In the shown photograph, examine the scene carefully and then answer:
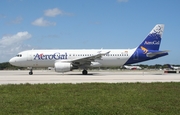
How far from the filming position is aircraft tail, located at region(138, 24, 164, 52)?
109ft

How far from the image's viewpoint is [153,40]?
33312 millimetres

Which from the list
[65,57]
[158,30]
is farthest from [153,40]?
[65,57]

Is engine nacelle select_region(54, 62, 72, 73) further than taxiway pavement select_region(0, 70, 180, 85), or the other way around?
engine nacelle select_region(54, 62, 72, 73)

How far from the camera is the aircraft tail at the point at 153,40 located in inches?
1307

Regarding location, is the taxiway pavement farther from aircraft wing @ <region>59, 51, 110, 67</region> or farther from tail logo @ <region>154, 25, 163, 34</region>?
tail logo @ <region>154, 25, 163, 34</region>

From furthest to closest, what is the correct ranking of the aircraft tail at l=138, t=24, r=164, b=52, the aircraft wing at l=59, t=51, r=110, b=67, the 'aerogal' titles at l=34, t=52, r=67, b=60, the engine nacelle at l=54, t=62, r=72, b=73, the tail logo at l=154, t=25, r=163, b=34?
the tail logo at l=154, t=25, r=163, b=34, the aircraft tail at l=138, t=24, r=164, b=52, the 'aerogal' titles at l=34, t=52, r=67, b=60, the aircraft wing at l=59, t=51, r=110, b=67, the engine nacelle at l=54, t=62, r=72, b=73

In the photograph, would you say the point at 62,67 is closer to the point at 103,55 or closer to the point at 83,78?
the point at 103,55

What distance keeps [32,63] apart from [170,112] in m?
28.1

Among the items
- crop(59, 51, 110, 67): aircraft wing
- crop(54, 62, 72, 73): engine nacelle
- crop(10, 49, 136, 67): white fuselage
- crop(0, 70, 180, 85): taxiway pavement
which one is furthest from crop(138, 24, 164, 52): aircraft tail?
crop(54, 62, 72, 73): engine nacelle

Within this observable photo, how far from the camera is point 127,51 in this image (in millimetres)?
32781

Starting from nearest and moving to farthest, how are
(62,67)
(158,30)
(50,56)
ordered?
(62,67), (50,56), (158,30)

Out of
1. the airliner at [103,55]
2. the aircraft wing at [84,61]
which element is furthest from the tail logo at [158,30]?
the aircraft wing at [84,61]

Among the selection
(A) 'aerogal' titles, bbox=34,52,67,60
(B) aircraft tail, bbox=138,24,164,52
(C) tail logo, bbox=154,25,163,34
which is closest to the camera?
(A) 'aerogal' titles, bbox=34,52,67,60

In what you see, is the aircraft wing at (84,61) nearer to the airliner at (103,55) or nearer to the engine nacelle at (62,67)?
the airliner at (103,55)
